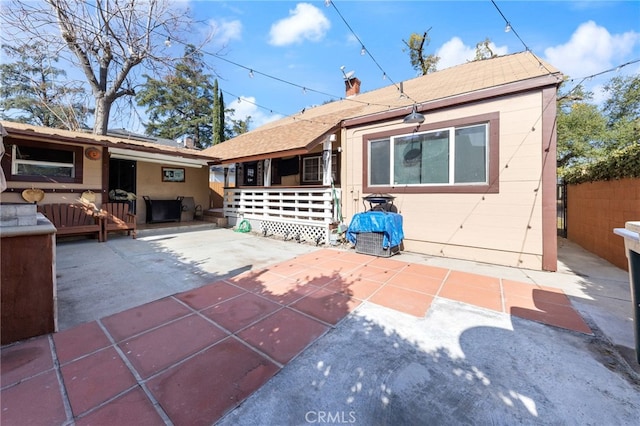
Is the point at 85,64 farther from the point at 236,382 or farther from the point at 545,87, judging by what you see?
the point at 545,87

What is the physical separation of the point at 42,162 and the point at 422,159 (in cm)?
985

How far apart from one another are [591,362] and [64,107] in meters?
23.1

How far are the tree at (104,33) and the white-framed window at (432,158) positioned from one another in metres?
9.18

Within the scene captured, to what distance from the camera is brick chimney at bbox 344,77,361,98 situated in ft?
35.8

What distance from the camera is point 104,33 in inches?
400

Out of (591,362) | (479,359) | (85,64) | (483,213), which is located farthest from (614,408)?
(85,64)

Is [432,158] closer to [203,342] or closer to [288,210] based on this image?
[288,210]

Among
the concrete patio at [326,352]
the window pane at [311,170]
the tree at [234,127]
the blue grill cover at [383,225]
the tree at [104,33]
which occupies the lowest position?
the concrete patio at [326,352]

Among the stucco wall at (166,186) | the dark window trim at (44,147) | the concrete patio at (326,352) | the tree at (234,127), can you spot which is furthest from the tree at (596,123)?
the tree at (234,127)

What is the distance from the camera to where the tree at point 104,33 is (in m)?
9.00

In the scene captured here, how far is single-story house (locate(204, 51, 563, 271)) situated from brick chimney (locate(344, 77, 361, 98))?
4.20m

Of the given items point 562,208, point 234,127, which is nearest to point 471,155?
point 562,208

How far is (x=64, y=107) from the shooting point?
49.3 ft

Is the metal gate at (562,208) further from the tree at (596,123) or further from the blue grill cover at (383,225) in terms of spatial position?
the tree at (596,123)
